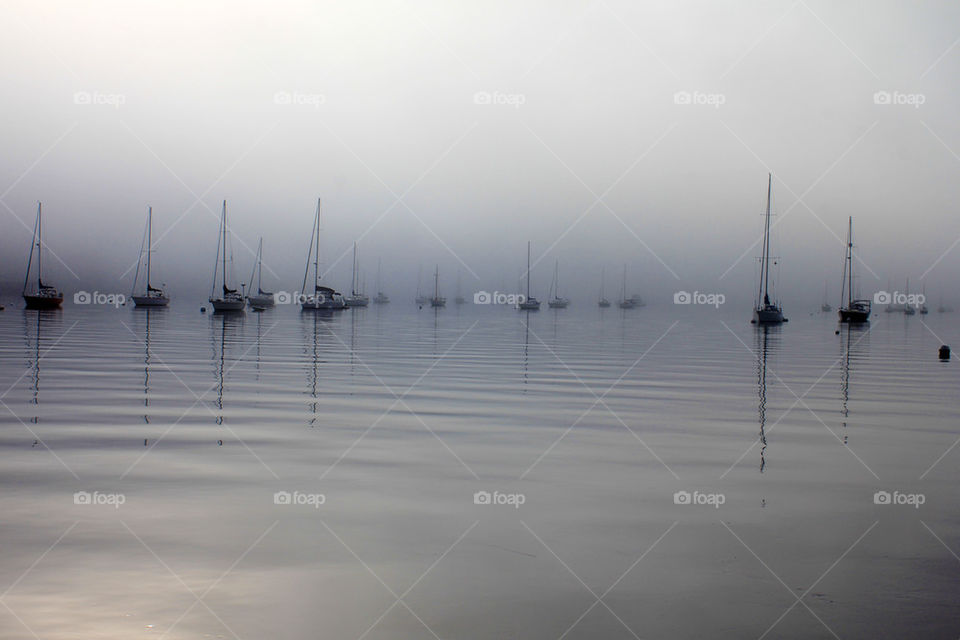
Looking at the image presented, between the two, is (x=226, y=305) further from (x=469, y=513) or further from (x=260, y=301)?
(x=469, y=513)

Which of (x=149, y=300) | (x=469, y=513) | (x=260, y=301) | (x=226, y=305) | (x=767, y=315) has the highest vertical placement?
(x=260, y=301)

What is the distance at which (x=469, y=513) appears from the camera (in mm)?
10578

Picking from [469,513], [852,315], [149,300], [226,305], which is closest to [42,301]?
[149,300]

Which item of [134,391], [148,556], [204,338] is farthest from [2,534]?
[204,338]

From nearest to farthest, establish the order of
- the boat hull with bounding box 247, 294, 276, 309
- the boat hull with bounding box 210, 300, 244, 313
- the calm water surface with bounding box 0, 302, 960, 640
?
1. the calm water surface with bounding box 0, 302, 960, 640
2. the boat hull with bounding box 210, 300, 244, 313
3. the boat hull with bounding box 247, 294, 276, 309

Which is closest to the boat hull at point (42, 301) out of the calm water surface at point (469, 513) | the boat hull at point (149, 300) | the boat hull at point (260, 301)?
the boat hull at point (149, 300)

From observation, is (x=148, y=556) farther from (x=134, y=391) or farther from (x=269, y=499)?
(x=134, y=391)

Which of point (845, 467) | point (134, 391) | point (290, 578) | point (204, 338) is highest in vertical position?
point (204, 338)

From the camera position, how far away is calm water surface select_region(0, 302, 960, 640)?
7.12m

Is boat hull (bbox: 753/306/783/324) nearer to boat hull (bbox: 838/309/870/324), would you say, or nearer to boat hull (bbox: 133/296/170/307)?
boat hull (bbox: 838/309/870/324)

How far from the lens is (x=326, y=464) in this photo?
1340cm

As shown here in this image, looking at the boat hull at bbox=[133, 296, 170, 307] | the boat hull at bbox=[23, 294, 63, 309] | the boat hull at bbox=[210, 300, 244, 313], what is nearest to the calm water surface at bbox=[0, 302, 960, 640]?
the boat hull at bbox=[210, 300, 244, 313]

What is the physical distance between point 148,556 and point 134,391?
52.1 ft

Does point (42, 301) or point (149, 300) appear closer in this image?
point (42, 301)
